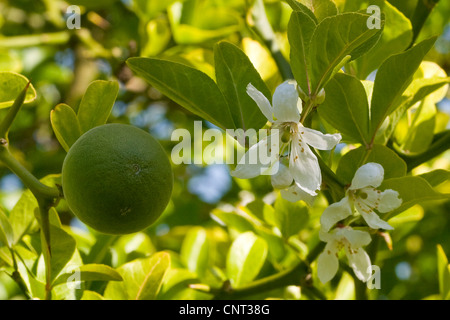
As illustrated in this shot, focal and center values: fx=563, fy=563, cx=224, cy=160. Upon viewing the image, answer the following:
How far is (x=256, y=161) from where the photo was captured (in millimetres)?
825

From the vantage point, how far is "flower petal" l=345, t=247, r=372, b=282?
957 millimetres

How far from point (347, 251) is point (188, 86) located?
1.23 ft

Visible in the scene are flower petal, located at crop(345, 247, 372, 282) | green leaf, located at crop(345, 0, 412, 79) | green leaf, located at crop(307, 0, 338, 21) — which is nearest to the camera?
green leaf, located at crop(307, 0, 338, 21)

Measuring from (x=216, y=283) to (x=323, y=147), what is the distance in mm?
673

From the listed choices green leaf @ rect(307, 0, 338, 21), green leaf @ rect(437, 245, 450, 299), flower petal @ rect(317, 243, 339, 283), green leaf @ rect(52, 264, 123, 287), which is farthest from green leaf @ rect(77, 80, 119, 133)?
green leaf @ rect(437, 245, 450, 299)

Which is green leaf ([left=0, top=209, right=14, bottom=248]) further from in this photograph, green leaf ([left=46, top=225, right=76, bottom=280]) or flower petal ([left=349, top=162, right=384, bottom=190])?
flower petal ([left=349, top=162, right=384, bottom=190])

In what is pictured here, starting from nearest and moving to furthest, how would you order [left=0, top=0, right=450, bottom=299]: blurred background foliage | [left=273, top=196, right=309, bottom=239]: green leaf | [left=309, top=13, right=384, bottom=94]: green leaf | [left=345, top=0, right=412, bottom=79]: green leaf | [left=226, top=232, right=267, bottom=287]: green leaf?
[left=309, top=13, right=384, bottom=94]: green leaf < [left=345, top=0, right=412, bottom=79]: green leaf < [left=273, top=196, right=309, bottom=239]: green leaf < [left=226, top=232, right=267, bottom=287]: green leaf < [left=0, top=0, right=450, bottom=299]: blurred background foliage

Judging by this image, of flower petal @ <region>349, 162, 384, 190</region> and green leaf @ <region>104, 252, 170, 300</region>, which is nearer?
flower petal @ <region>349, 162, 384, 190</region>

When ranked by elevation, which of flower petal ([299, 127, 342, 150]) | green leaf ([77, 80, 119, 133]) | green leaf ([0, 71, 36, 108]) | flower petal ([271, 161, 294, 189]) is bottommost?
flower petal ([271, 161, 294, 189])

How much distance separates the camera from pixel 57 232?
3.17ft

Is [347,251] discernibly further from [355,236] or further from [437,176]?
[437,176]

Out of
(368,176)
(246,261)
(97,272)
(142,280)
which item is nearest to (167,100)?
(246,261)

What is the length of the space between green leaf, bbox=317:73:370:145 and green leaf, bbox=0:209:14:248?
0.60m

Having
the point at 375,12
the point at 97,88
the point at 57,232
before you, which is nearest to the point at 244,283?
the point at 57,232
